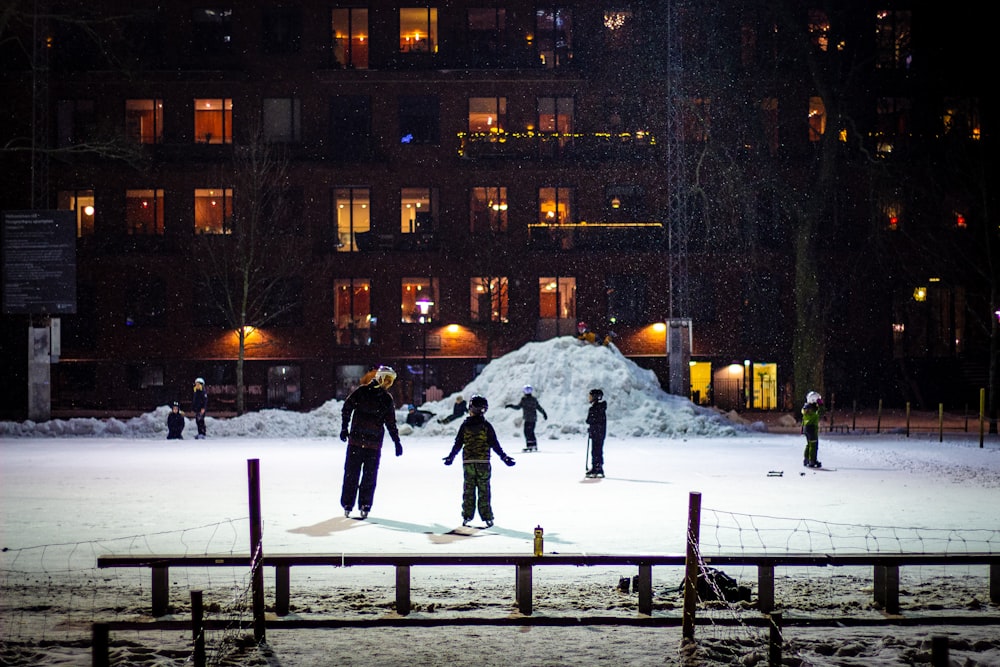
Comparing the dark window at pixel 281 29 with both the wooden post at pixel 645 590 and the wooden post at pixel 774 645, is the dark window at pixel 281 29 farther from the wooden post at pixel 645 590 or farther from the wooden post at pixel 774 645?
the wooden post at pixel 774 645

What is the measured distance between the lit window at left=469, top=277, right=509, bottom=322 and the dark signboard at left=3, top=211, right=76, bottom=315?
65.4ft

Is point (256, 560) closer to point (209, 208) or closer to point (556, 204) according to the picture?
point (556, 204)

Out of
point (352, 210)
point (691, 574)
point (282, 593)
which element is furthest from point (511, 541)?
point (352, 210)

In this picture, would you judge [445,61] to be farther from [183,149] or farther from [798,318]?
[798,318]

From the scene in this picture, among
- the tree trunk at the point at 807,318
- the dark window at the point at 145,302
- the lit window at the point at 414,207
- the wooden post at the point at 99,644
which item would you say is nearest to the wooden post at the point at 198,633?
the wooden post at the point at 99,644

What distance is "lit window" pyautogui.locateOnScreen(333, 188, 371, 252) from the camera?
5094cm

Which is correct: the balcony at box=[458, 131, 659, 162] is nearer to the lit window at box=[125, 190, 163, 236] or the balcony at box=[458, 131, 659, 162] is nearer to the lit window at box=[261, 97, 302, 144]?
the lit window at box=[261, 97, 302, 144]

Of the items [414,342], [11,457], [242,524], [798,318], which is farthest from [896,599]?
[414,342]

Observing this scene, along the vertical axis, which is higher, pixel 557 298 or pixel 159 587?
pixel 557 298

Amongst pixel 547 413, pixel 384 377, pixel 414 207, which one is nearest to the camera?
pixel 384 377

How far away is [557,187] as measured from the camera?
5119 centimetres

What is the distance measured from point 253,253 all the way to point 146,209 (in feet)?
27.0

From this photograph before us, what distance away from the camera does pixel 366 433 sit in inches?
562

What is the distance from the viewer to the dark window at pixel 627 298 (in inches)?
1987
